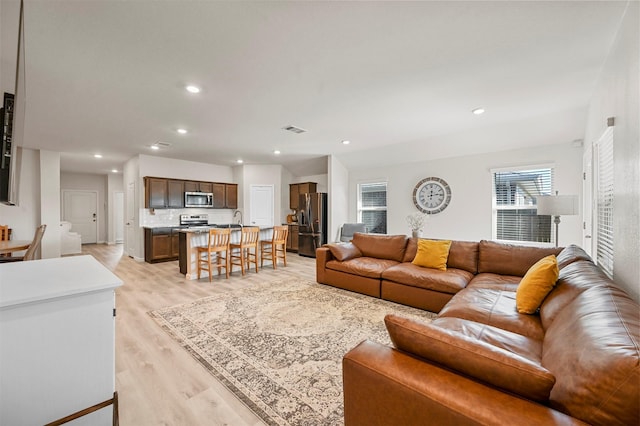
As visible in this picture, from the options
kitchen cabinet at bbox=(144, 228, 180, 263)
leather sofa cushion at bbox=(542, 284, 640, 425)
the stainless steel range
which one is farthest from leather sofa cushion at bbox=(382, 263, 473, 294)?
the stainless steel range

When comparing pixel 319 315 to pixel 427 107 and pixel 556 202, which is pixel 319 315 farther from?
pixel 556 202

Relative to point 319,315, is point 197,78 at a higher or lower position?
higher

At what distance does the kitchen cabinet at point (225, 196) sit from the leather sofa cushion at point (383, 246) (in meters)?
4.65

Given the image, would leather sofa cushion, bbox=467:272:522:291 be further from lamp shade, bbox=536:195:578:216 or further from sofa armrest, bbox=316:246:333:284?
sofa armrest, bbox=316:246:333:284

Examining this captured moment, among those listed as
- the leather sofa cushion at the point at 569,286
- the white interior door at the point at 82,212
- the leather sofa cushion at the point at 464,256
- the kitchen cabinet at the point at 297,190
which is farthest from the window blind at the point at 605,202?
the white interior door at the point at 82,212

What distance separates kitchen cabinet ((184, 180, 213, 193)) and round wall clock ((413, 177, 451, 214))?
5.36 metres

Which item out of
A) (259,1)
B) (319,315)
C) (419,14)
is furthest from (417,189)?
(259,1)

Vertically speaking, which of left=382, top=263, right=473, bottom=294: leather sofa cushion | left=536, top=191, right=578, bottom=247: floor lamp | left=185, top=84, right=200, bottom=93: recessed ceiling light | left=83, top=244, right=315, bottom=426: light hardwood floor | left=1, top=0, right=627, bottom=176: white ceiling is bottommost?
left=83, top=244, right=315, bottom=426: light hardwood floor

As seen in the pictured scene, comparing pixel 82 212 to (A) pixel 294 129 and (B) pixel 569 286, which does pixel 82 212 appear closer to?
(A) pixel 294 129

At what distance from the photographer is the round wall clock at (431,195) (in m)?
5.65

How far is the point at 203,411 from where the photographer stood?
1677mm

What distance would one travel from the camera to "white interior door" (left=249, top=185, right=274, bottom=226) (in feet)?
26.6

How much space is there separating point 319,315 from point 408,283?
1164mm

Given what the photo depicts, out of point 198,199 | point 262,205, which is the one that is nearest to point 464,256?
point 262,205
